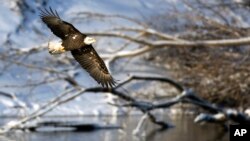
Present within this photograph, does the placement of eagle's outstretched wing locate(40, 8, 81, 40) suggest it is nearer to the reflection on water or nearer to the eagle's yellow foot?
the eagle's yellow foot

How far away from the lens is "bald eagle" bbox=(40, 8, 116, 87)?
6.76 ft

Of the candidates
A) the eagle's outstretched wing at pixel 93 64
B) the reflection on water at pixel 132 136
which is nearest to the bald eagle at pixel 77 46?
the eagle's outstretched wing at pixel 93 64

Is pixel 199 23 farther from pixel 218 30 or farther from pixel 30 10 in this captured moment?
pixel 30 10

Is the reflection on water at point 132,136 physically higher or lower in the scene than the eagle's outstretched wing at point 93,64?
higher

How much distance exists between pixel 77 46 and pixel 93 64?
1.09ft

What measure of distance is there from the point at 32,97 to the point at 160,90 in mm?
2228

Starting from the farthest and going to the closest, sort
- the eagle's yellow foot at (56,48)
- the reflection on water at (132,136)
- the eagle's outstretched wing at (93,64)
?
1. the reflection on water at (132,136)
2. the eagle's outstretched wing at (93,64)
3. the eagle's yellow foot at (56,48)

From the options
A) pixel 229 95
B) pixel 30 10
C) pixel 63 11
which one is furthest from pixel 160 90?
pixel 30 10

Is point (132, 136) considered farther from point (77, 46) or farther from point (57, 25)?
point (77, 46)

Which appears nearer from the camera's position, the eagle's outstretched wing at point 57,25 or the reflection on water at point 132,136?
the eagle's outstretched wing at point 57,25

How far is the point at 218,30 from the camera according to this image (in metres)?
9.38

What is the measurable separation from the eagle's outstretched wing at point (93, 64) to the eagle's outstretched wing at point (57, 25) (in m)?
0.08

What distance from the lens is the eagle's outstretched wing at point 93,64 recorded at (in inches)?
88.0

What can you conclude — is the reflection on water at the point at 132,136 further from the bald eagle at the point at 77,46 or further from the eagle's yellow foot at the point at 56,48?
the eagle's yellow foot at the point at 56,48
